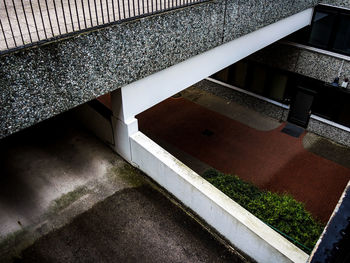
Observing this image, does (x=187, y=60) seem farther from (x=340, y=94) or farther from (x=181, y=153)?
(x=340, y=94)

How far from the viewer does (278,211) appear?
727 cm

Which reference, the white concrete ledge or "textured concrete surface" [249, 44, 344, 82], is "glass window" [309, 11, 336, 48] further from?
the white concrete ledge

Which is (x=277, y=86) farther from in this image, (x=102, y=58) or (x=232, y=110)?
(x=102, y=58)

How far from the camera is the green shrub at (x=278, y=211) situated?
681 centimetres

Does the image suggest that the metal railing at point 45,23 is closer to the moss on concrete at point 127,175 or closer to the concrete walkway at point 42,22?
the concrete walkway at point 42,22

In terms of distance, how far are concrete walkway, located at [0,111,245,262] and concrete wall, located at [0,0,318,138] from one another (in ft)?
8.26

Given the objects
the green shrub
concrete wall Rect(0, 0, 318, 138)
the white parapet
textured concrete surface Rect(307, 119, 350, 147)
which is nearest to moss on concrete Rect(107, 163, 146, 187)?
the white parapet

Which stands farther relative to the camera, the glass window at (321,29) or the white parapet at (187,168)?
the glass window at (321,29)

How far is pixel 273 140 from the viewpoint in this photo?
509 inches

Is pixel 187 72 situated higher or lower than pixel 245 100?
higher

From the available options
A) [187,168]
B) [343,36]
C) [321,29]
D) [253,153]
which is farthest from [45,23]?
[343,36]

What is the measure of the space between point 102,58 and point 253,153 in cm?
829

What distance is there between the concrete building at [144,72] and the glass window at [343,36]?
296 cm

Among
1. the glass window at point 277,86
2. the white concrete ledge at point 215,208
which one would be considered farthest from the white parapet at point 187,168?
the glass window at point 277,86
